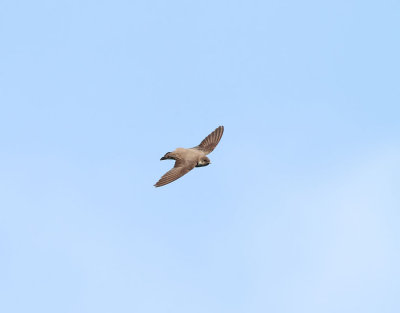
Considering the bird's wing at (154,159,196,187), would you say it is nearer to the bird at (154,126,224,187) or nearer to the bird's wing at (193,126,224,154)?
the bird at (154,126,224,187)

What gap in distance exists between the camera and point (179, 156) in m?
35.2

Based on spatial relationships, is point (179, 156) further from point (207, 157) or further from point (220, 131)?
point (220, 131)

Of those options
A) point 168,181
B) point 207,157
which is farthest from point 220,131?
point 168,181

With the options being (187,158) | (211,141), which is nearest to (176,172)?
(187,158)

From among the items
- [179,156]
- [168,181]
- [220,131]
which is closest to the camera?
[168,181]

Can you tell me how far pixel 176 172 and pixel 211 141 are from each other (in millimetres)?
5731

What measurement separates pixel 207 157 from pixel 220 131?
3.66 m

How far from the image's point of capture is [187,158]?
35250 mm

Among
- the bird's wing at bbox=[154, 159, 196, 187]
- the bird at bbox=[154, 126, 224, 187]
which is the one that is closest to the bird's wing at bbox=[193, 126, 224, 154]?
the bird at bbox=[154, 126, 224, 187]

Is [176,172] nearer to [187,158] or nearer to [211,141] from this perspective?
[187,158]

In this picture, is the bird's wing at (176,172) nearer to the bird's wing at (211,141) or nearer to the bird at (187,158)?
the bird at (187,158)

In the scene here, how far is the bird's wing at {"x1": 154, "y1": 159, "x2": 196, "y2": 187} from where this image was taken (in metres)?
32.8

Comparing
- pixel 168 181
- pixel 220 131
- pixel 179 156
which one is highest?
pixel 220 131

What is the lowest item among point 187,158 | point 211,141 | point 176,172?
point 176,172
